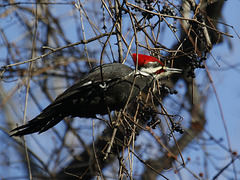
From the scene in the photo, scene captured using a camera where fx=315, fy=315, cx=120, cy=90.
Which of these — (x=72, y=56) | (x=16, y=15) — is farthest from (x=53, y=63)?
(x=16, y=15)

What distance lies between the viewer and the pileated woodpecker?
3221mm

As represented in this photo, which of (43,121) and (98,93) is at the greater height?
(98,93)

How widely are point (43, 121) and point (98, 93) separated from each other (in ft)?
2.14

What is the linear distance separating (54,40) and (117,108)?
2880 mm

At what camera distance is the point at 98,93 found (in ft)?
10.8

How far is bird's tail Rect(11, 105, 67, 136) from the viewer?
315 centimetres

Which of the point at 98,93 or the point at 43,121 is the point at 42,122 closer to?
the point at 43,121

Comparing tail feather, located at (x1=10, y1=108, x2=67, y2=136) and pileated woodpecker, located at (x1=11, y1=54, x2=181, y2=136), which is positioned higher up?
pileated woodpecker, located at (x1=11, y1=54, x2=181, y2=136)

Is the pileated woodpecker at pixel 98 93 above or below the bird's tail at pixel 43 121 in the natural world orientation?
above

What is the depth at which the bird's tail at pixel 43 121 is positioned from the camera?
10.3 feet

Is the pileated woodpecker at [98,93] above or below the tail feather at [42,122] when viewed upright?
above

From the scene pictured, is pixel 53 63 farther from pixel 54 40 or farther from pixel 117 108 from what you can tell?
pixel 117 108

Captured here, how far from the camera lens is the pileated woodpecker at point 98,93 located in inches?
127

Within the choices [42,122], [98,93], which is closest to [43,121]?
[42,122]
